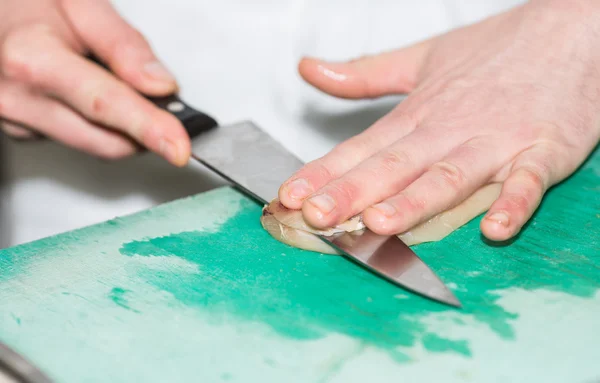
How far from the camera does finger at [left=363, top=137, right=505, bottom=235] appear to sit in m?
0.82

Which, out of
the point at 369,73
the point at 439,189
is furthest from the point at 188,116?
the point at 439,189

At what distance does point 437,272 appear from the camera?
0.80 meters

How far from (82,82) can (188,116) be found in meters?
0.21

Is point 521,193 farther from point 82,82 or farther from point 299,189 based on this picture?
point 82,82

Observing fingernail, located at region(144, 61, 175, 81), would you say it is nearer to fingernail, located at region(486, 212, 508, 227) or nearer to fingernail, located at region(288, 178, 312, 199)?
fingernail, located at region(288, 178, 312, 199)

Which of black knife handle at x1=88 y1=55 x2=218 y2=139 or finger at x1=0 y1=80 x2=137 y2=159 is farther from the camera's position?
finger at x1=0 y1=80 x2=137 y2=159

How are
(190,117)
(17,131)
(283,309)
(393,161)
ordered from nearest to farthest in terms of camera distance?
(283,309) → (393,161) → (190,117) → (17,131)

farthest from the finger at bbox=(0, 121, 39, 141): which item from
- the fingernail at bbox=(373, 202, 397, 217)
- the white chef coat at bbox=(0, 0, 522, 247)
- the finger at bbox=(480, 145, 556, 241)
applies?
the finger at bbox=(480, 145, 556, 241)

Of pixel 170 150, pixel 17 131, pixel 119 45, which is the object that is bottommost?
pixel 17 131

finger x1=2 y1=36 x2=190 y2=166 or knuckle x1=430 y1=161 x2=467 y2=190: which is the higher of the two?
finger x1=2 y1=36 x2=190 y2=166

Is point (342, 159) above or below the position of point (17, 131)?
above

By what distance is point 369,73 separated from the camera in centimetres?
118

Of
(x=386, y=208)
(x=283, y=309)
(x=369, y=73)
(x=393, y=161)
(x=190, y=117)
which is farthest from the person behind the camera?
(x=369, y=73)

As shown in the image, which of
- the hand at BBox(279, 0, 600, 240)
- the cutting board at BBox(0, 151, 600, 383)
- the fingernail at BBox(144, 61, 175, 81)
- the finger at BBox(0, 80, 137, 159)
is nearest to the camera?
the cutting board at BBox(0, 151, 600, 383)
